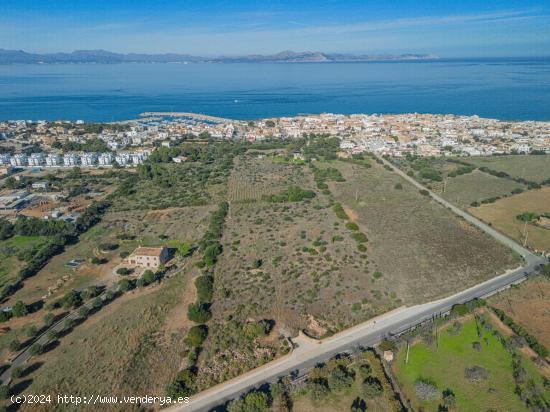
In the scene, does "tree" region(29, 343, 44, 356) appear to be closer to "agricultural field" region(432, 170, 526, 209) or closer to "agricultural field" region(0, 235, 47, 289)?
"agricultural field" region(0, 235, 47, 289)

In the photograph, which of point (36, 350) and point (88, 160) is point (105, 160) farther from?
point (36, 350)

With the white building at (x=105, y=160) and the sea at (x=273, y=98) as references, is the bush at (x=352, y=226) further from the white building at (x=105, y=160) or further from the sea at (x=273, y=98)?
the sea at (x=273, y=98)

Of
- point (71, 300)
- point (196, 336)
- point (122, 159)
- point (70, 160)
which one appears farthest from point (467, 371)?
point (70, 160)

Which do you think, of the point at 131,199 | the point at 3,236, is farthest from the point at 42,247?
the point at 131,199

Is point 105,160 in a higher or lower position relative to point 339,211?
Result: higher

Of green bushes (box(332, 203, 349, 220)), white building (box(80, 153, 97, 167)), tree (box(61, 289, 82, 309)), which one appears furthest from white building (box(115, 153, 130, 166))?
tree (box(61, 289, 82, 309))

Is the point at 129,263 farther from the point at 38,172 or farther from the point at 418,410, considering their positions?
the point at 38,172
